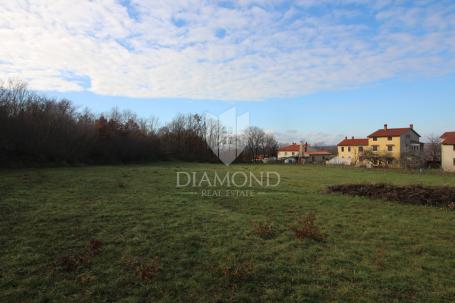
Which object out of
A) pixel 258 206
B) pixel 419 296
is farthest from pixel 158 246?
pixel 258 206

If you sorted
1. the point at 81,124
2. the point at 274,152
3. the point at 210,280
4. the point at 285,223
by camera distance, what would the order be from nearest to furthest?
the point at 210,280 < the point at 285,223 < the point at 81,124 < the point at 274,152

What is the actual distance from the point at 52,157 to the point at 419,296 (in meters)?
29.4

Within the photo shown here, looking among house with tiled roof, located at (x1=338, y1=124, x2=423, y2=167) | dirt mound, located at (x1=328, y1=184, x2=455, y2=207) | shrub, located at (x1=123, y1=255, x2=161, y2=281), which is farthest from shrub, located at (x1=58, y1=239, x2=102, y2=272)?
house with tiled roof, located at (x1=338, y1=124, x2=423, y2=167)

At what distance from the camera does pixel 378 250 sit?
5242 millimetres

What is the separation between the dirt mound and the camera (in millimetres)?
10734

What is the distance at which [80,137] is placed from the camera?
30.3m

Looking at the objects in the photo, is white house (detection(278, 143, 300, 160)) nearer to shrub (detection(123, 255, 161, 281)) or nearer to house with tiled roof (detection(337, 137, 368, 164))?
house with tiled roof (detection(337, 137, 368, 164))

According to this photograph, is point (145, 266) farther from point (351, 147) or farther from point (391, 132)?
point (351, 147)

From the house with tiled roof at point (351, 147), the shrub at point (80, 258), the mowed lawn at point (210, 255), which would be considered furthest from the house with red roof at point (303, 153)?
the shrub at point (80, 258)

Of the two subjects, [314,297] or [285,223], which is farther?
[285,223]

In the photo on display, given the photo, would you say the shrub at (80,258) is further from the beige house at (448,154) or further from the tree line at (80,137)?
the beige house at (448,154)

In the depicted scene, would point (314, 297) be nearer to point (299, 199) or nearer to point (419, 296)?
point (419, 296)

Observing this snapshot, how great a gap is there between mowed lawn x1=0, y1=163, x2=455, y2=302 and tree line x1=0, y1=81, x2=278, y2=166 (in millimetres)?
18516

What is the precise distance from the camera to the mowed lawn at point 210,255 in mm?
3529
